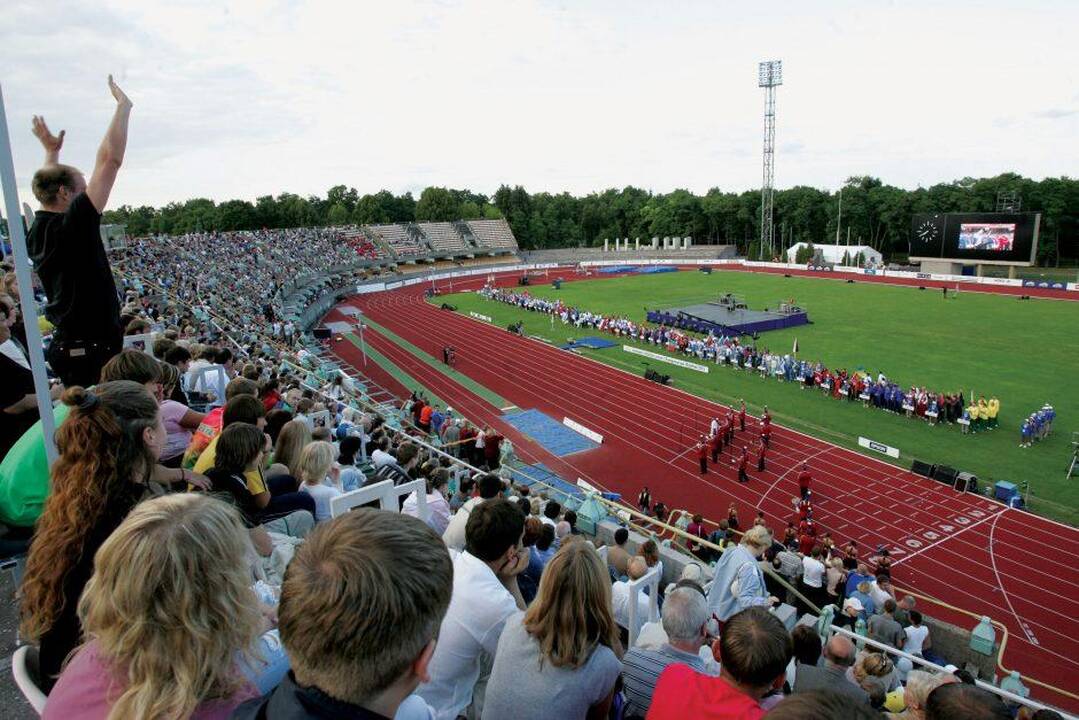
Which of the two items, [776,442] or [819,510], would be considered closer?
[819,510]

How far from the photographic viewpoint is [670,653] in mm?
3588

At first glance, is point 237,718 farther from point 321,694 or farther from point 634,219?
point 634,219

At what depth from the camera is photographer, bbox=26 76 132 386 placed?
13.4 feet

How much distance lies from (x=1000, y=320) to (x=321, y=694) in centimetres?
4846

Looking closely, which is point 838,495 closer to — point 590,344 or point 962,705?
point 962,705

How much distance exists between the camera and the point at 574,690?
2.91 m

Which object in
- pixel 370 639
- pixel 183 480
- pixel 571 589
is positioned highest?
pixel 370 639

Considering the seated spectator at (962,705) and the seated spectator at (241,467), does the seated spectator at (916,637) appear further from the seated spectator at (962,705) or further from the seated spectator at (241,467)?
the seated spectator at (241,467)

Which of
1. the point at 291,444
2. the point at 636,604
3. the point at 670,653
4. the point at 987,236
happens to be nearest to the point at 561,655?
the point at 670,653

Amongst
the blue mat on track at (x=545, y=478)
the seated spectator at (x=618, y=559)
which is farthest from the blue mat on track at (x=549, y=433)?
the seated spectator at (x=618, y=559)

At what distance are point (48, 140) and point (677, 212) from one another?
356ft

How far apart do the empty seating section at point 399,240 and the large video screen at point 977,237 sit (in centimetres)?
5888

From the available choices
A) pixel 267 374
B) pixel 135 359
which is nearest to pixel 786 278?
pixel 267 374

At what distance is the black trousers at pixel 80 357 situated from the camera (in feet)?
15.9
